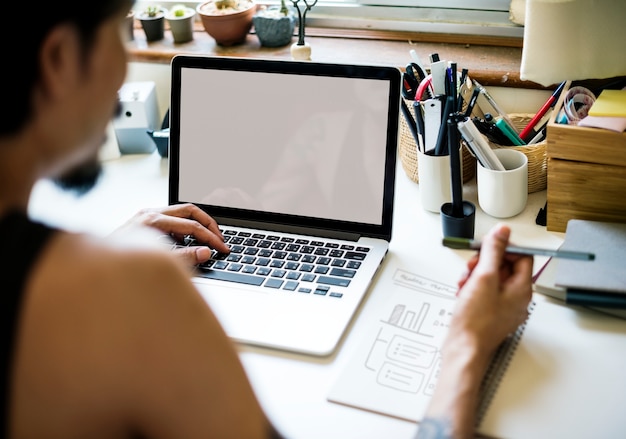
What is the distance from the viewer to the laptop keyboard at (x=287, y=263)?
0.99 metres

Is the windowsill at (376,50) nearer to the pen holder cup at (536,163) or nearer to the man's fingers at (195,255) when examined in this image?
the pen holder cup at (536,163)

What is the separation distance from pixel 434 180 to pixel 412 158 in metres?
0.12

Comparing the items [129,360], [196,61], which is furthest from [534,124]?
[129,360]

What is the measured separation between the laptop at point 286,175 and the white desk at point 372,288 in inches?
2.3

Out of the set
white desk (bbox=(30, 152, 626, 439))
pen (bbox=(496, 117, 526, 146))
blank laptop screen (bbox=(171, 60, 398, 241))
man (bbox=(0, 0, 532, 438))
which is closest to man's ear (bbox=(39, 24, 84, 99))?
man (bbox=(0, 0, 532, 438))

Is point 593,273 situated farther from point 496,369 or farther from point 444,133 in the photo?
point 444,133

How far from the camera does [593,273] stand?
36.6 inches

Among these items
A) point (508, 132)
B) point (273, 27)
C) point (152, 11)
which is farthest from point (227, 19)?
point (508, 132)

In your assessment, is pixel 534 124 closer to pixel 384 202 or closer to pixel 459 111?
pixel 459 111

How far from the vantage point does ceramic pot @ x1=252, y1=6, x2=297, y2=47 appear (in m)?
1.56

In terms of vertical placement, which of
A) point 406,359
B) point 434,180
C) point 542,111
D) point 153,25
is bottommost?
point 406,359

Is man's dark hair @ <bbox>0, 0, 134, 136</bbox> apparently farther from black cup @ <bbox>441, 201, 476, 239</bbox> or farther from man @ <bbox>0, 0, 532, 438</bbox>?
black cup @ <bbox>441, 201, 476, 239</bbox>

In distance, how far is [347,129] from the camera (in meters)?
1.06

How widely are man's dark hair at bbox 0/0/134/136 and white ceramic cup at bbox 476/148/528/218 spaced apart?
73cm
